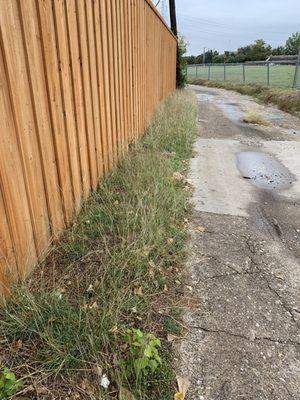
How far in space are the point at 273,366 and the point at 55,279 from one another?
4.81 feet

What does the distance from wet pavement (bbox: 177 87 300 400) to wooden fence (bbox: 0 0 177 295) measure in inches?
45.0

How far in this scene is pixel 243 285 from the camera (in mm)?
2396

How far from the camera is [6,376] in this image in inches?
57.0

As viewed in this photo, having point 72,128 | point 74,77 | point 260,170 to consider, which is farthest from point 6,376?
point 260,170

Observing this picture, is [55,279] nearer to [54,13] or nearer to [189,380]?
[189,380]

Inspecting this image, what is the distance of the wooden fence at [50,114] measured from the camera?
5.91 ft

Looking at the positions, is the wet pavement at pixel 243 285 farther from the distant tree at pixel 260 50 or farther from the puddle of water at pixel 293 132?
the distant tree at pixel 260 50

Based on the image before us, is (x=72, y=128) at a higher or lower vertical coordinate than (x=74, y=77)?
lower

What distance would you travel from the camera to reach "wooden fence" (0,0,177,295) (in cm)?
180

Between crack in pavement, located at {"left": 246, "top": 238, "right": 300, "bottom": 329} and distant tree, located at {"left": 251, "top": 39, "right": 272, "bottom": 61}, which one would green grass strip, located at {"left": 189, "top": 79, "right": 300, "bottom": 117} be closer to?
crack in pavement, located at {"left": 246, "top": 238, "right": 300, "bottom": 329}

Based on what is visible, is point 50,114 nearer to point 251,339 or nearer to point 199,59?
point 251,339

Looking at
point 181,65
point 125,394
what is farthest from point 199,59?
point 125,394

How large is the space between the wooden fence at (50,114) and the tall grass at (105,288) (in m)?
0.18

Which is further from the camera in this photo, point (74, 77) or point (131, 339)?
point (74, 77)
